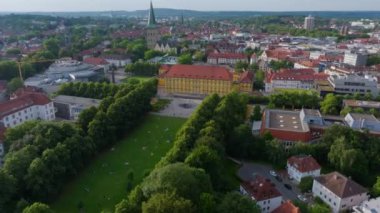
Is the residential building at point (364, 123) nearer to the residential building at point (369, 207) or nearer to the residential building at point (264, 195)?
the residential building at point (369, 207)

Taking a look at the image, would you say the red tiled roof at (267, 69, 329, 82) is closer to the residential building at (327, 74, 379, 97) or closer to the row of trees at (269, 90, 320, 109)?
the residential building at (327, 74, 379, 97)

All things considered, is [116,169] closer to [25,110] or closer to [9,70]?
[25,110]

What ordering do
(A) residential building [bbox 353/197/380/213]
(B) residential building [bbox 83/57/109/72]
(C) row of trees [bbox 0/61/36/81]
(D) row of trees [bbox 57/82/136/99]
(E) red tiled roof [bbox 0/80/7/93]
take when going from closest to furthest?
(A) residential building [bbox 353/197/380/213] → (D) row of trees [bbox 57/82/136/99] → (E) red tiled roof [bbox 0/80/7/93] → (C) row of trees [bbox 0/61/36/81] → (B) residential building [bbox 83/57/109/72]

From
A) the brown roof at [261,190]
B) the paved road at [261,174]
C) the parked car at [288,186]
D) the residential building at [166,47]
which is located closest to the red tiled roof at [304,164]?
the parked car at [288,186]

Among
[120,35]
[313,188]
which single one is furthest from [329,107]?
[120,35]

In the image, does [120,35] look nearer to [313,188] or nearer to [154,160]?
[154,160]

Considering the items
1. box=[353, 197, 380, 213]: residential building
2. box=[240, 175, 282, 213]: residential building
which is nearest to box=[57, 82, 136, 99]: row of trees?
box=[240, 175, 282, 213]: residential building
